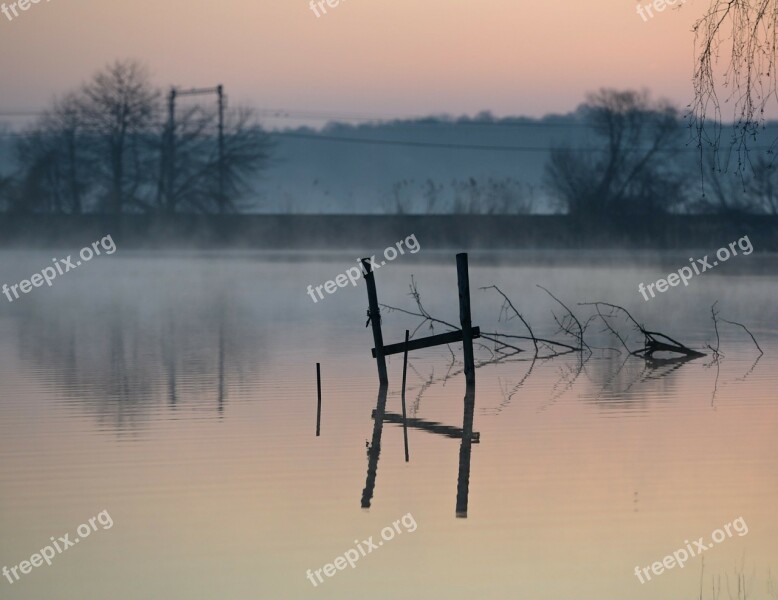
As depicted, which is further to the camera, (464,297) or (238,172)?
(238,172)

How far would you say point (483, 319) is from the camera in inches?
1235

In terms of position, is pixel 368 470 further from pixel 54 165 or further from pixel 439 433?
pixel 54 165

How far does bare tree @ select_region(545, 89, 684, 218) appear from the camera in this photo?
7000cm

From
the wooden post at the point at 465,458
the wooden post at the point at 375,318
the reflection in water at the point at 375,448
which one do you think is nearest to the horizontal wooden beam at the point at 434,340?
the wooden post at the point at 375,318

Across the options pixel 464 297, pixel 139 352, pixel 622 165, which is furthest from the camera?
pixel 622 165

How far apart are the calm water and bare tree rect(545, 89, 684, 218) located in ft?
145

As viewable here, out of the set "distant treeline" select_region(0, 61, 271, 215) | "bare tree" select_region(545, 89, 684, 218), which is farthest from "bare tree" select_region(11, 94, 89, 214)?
"bare tree" select_region(545, 89, 684, 218)

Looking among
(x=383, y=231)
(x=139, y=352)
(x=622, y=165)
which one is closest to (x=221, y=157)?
(x=383, y=231)

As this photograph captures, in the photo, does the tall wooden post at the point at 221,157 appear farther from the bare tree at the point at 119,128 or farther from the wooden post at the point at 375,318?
the wooden post at the point at 375,318

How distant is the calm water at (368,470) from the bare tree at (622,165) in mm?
44284

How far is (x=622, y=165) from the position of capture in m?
72.1

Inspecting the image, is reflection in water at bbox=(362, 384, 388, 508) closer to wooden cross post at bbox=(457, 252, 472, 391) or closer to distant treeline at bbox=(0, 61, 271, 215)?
wooden cross post at bbox=(457, 252, 472, 391)

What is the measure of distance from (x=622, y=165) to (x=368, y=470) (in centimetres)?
6170

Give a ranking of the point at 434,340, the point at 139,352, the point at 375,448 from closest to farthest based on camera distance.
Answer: the point at 375,448, the point at 434,340, the point at 139,352
